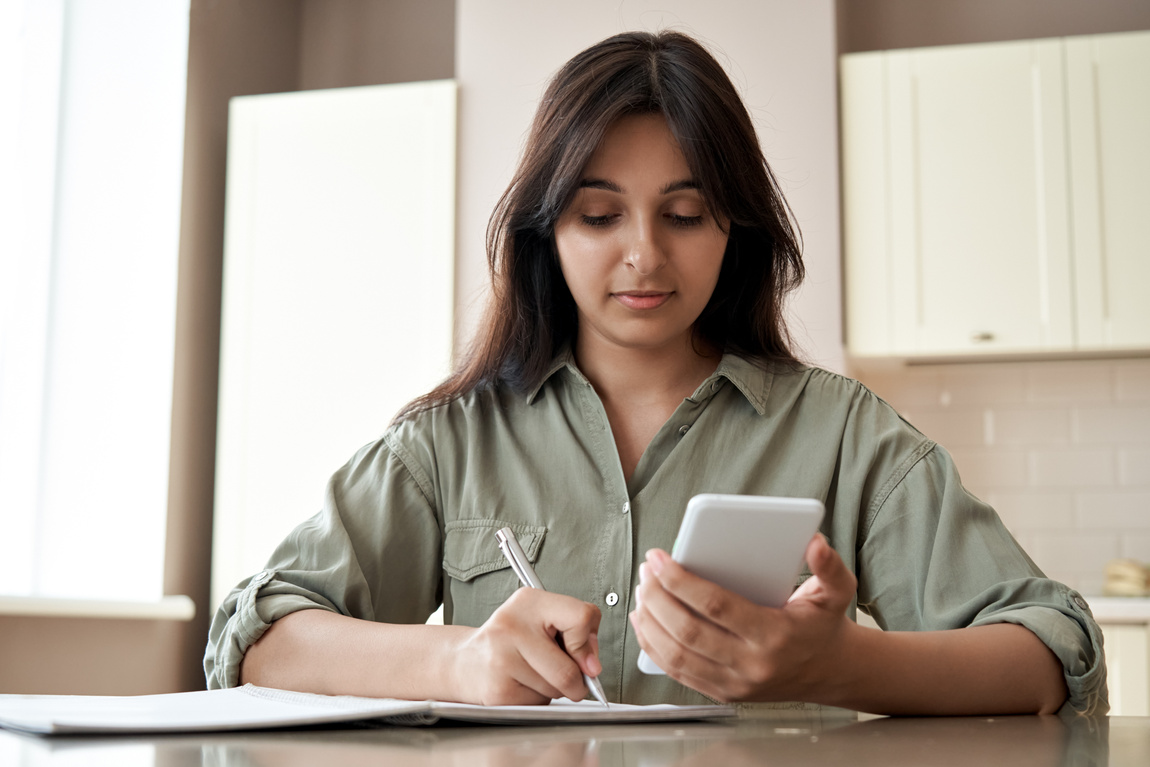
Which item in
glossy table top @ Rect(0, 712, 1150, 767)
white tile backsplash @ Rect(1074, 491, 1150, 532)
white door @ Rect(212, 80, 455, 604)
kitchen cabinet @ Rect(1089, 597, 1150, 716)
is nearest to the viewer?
glossy table top @ Rect(0, 712, 1150, 767)

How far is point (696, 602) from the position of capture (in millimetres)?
748

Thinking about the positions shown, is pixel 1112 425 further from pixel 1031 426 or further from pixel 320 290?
pixel 320 290

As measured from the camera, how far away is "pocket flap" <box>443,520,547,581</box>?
4.13ft

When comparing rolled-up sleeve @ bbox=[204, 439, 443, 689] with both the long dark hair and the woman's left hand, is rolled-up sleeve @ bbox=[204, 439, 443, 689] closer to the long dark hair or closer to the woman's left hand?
the long dark hair

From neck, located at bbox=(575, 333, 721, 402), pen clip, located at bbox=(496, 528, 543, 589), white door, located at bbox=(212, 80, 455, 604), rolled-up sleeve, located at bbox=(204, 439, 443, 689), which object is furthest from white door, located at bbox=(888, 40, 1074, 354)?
pen clip, located at bbox=(496, 528, 543, 589)

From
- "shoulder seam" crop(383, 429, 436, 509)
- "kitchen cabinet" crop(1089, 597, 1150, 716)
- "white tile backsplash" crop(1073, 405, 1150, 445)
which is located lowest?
"kitchen cabinet" crop(1089, 597, 1150, 716)

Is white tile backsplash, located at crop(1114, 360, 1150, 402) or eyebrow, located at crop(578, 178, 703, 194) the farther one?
white tile backsplash, located at crop(1114, 360, 1150, 402)

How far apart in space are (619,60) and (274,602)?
0.71 meters

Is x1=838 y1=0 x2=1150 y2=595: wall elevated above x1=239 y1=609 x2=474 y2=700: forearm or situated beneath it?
elevated above

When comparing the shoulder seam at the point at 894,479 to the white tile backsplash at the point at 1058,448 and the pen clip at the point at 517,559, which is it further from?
the white tile backsplash at the point at 1058,448

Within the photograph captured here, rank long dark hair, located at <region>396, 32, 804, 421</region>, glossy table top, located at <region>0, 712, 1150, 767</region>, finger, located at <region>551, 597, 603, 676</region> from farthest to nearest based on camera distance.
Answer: long dark hair, located at <region>396, 32, 804, 421</region> < finger, located at <region>551, 597, 603, 676</region> < glossy table top, located at <region>0, 712, 1150, 767</region>

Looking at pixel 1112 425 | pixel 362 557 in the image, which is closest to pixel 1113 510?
pixel 1112 425

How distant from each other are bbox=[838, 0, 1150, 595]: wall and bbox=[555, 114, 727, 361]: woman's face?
2.01 m

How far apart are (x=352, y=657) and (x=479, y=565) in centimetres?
27
